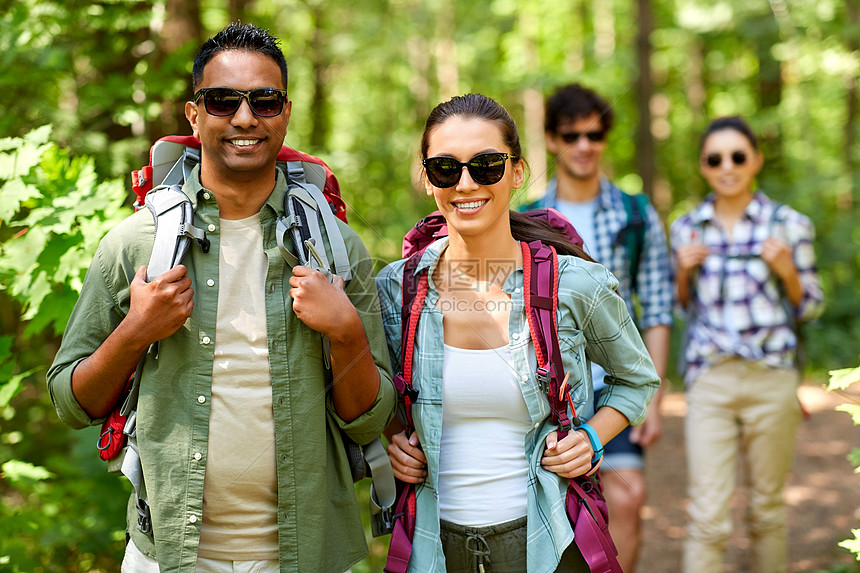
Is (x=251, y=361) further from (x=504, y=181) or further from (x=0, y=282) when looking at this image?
(x=0, y=282)

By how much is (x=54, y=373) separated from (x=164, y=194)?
27.7 inches

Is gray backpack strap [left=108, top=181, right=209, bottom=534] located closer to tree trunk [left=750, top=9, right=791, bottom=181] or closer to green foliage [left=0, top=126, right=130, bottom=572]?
green foliage [left=0, top=126, right=130, bottom=572]

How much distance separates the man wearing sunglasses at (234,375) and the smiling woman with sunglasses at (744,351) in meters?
2.75

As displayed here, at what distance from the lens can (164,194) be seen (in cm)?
252

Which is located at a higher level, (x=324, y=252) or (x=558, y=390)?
(x=324, y=252)

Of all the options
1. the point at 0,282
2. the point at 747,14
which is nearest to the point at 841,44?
the point at 747,14

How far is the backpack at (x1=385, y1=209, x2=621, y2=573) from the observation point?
2.46 meters

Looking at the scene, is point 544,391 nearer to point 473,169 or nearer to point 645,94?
point 473,169

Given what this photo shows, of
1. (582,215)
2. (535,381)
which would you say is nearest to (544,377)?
(535,381)

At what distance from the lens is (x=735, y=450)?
4.52 meters

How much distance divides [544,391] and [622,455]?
1.81 metres

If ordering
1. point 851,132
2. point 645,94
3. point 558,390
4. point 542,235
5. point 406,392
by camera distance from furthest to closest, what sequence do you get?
point 851,132 < point 645,94 < point 542,235 < point 406,392 < point 558,390

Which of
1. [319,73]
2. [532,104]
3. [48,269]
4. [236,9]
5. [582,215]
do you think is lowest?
[48,269]

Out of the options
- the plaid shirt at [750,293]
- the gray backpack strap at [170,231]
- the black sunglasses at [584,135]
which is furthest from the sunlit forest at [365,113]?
the plaid shirt at [750,293]
